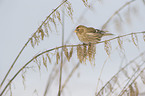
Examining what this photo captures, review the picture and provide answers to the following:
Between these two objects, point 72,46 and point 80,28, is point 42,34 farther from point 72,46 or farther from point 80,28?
point 80,28

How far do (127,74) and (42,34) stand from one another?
752 millimetres

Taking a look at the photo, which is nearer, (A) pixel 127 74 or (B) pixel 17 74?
(B) pixel 17 74

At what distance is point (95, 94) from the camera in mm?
1449

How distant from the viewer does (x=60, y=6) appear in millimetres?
1444

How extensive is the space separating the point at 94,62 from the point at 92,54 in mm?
63

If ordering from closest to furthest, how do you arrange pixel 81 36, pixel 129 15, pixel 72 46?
pixel 72 46, pixel 129 15, pixel 81 36

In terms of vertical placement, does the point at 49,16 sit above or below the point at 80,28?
below

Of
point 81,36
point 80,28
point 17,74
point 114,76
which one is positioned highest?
point 80,28

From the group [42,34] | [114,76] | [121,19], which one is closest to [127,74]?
[114,76]

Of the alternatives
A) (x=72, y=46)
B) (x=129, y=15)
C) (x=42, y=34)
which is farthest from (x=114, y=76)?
(x=42, y=34)

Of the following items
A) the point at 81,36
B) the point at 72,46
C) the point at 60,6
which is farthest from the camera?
the point at 81,36

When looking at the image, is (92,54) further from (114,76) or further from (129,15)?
(129,15)

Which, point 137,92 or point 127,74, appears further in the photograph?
point 127,74

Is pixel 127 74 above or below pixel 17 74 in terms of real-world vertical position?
below
